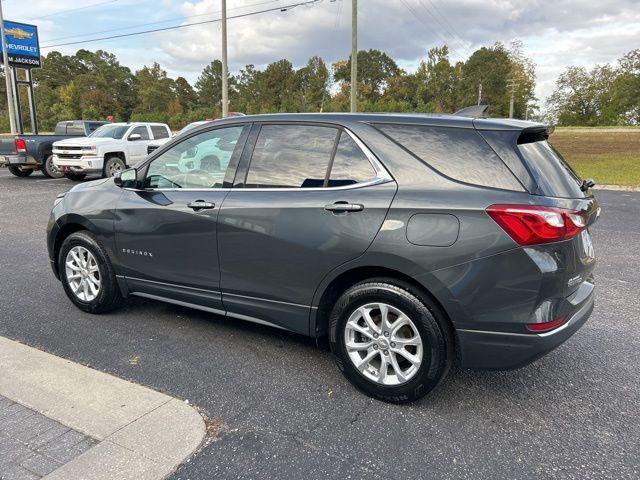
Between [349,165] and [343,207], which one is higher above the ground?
[349,165]

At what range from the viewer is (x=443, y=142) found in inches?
115

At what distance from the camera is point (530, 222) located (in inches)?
103

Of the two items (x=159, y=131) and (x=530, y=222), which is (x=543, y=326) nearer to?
(x=530, y=222)

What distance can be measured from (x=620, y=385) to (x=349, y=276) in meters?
1.90

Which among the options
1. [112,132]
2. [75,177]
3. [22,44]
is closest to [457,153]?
[112,132]

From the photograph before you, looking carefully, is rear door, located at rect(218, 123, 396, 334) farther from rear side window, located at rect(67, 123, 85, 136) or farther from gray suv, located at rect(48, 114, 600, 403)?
rear side window, located at rect(67, 123, 85, 136)

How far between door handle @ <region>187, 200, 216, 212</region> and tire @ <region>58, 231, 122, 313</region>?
1.14 meters

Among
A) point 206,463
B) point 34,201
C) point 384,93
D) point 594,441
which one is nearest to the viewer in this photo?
point 206,463

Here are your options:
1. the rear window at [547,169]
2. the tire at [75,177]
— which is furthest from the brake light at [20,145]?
the rear window at [547,169]

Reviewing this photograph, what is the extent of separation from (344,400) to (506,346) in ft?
3.39

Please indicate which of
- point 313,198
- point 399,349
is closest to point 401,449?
point 399,349

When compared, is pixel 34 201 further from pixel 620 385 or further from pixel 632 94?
pixel 632 94

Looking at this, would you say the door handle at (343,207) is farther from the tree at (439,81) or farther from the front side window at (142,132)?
the tree at (439,81)

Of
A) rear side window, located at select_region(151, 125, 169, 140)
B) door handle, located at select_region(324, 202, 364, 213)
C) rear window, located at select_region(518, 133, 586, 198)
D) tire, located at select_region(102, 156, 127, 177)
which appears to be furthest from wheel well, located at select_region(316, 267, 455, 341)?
rear side window, located at select_region(151, 125, 169, 140)
